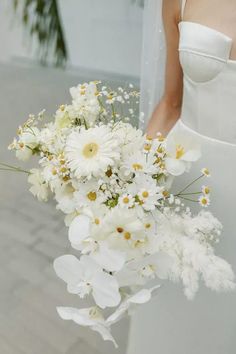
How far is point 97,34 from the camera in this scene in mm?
3287

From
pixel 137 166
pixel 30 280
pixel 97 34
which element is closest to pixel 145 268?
pixel 137 166

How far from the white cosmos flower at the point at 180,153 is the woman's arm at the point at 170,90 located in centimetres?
44

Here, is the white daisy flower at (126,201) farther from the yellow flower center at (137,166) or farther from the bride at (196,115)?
the bride at (196,115)

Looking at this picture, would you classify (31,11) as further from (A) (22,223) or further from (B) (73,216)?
(B) (73,216)

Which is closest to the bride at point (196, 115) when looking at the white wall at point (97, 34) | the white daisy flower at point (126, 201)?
the white daisy flower at point (126, 201)

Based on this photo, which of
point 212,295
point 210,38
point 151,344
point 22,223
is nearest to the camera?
point 210,38

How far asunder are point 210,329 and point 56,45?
8.98 feet

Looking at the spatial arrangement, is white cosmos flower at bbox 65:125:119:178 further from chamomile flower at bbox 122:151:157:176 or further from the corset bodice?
the corset bodice

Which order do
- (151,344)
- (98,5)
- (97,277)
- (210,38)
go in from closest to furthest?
1. (97,277)
2. (210,38)
3. (151,344)
4. (98,5)

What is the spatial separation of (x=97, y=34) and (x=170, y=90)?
2273mm

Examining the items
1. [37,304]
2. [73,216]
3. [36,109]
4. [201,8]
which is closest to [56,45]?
[36,109]

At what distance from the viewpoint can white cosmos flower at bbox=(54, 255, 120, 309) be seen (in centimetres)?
65

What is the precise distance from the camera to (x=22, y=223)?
7.91 ft

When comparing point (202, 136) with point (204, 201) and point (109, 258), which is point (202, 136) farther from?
point (109, 258)
